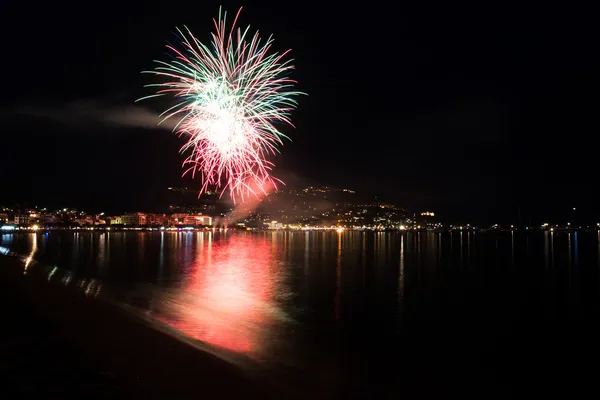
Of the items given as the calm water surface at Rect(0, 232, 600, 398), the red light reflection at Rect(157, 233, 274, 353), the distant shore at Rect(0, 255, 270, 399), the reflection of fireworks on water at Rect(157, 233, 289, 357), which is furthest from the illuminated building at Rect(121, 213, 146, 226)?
the distant shore at Rect(0, 255, 270, 399)

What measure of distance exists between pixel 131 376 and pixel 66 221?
14230cm

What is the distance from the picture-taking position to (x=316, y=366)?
715 cm

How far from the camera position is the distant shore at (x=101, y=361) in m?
4.70

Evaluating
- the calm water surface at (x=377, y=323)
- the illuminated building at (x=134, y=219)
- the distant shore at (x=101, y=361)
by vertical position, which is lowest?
the calm water surface at (x=377, y=323)

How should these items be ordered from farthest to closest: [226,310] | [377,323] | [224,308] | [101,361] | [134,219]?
[134,219]
[224,308]
[226,310]
[377,323]
[101,361]

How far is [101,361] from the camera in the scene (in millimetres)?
5785

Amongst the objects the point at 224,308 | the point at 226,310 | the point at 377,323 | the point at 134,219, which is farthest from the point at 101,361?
the point at 134,219

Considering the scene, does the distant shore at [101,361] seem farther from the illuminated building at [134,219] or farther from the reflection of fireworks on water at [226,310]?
the illuminated building at [134,219]

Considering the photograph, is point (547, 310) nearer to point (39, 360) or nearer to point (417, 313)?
point (417, 313)

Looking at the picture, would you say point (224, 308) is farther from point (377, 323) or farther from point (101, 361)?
point (101, 361)

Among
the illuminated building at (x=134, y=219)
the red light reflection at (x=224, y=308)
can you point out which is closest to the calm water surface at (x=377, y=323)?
the red light reflection at (x=224, y=308)

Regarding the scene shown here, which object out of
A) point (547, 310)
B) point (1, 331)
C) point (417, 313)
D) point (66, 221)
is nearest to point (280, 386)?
point (1, 331)

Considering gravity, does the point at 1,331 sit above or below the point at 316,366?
above

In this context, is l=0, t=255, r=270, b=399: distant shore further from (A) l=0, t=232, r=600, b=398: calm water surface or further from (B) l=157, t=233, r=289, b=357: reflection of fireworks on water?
(B) l=157, t=233, r=289, b=357: reflection of fireworks on water
